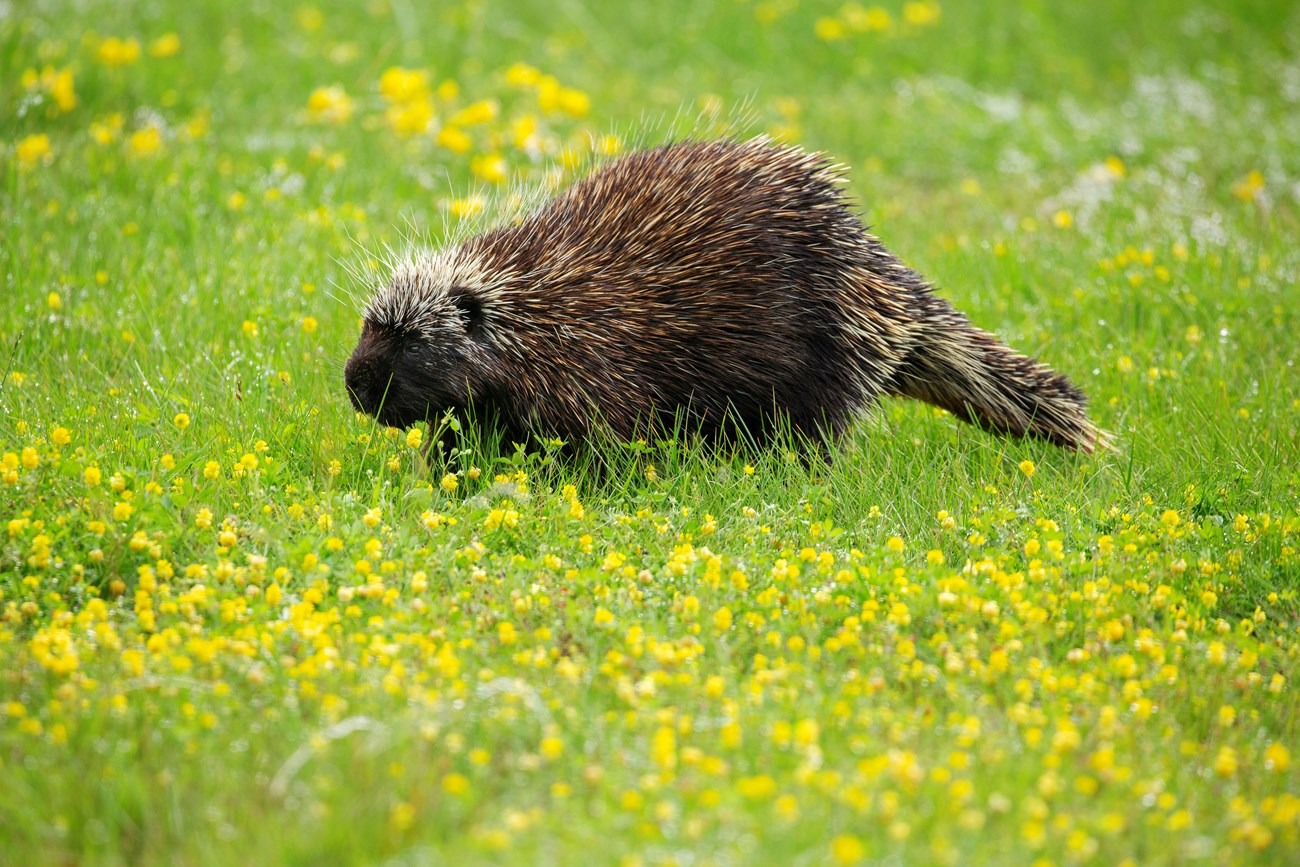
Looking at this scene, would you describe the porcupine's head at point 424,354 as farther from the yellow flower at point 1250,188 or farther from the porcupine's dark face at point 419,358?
the yellow flower at point 1250,188

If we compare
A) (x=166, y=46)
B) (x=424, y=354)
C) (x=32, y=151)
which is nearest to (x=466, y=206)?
(x=424, y=354)

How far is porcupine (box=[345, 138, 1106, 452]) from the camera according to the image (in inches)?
234

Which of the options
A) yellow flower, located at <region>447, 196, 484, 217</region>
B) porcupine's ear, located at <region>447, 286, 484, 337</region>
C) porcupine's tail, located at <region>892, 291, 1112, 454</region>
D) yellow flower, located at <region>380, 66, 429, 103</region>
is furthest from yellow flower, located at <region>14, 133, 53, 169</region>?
porcupine's tail, located at <region>892, 291, 1112, 454</region>

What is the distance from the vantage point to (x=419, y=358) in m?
5.91

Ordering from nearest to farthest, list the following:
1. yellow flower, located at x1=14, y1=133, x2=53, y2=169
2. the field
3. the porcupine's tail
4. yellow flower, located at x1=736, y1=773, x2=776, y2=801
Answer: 1. yellow flower, located at x1=736, y1=773, x2=776, y2=801
2. the field
3. the porcupine's tail
4. yellow flower, located at x1=14, y1=133, x2=53, y2=169

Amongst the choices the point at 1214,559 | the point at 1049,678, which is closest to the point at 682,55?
the point at 1214,559

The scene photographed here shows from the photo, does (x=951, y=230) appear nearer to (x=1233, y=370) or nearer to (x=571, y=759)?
(x=1233, y=370)

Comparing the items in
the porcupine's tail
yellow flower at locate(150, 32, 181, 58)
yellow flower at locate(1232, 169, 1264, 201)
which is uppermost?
yellow flower at locate(1232, 169, 1264, 201)

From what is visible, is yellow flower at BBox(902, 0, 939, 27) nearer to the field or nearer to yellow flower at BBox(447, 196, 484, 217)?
the field

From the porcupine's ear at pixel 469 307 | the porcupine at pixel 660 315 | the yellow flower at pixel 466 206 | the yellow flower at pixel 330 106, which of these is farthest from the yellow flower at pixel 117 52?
the porcupine's ear at pixel 469 307

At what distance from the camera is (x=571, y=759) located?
146 inches

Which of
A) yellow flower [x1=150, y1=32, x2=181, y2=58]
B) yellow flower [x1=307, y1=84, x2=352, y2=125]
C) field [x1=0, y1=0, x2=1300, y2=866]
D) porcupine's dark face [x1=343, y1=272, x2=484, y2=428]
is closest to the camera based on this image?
field [x1=0, y1=0, x2=1300, y2=866]

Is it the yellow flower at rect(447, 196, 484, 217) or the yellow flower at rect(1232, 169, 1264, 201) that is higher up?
the yellow flower at rect(1232, 169, 1264, 201)

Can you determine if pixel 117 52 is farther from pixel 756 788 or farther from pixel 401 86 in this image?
pixel 756 788
